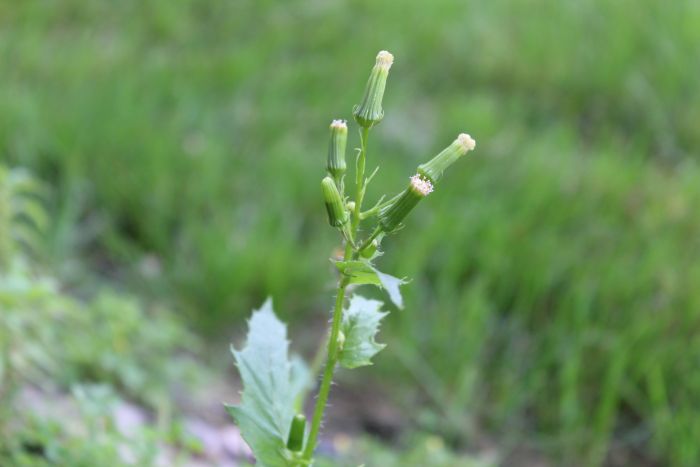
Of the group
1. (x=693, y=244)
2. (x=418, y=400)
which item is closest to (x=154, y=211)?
(x=418, y=400)

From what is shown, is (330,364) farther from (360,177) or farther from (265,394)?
(360,177)

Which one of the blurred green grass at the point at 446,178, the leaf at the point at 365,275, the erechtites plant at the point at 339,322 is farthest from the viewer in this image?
the blurred green grass at the point at 446,178

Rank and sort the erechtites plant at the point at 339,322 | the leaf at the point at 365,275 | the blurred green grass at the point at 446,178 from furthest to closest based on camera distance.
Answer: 1. the blurred green grass at the point at 446,178
2. the erechtites plant at the point at 339,322
3. the leaf at the point at 365,275

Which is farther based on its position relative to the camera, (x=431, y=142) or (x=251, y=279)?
(x=431, y=142)

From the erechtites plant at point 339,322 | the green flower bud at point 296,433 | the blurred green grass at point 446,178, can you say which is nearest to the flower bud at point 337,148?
the erechtites plant at point 339,322

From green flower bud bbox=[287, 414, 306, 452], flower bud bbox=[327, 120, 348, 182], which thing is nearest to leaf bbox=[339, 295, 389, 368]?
green flower bud bbox=[287, 414, 306, 452]

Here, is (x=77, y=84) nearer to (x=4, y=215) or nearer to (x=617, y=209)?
(x=4, y=215)

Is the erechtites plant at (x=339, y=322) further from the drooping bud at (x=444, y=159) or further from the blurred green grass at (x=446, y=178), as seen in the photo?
the blurred green grass at (x=446, y=178)
